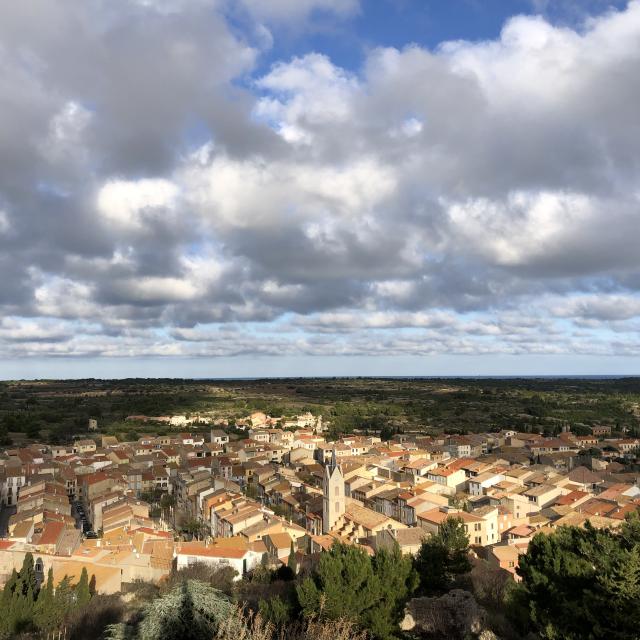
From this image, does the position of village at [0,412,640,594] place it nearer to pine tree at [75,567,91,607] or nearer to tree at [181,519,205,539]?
tree at [181,519,205,539]

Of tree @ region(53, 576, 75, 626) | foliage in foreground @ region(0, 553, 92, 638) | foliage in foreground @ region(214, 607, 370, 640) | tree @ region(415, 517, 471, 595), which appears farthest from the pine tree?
tree @ region(415, 517, 471, 595)

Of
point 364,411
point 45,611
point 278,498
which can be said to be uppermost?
point 45,611

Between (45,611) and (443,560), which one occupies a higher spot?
(443,560)

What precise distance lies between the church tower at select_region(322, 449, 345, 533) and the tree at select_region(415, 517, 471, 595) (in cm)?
1289

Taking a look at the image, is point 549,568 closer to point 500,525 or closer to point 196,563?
point 196,563

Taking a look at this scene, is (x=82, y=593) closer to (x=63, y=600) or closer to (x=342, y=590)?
(x=63, y=600)

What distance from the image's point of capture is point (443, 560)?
25.8 m

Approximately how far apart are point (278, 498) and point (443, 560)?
27.3 metres

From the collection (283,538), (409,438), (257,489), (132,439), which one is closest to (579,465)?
(409,438)

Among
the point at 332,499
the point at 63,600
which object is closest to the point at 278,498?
the point at 332,499

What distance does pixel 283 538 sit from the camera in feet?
114

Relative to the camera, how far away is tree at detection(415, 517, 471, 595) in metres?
25.0

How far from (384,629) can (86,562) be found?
17911mm

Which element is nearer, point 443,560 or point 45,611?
point 45,611
